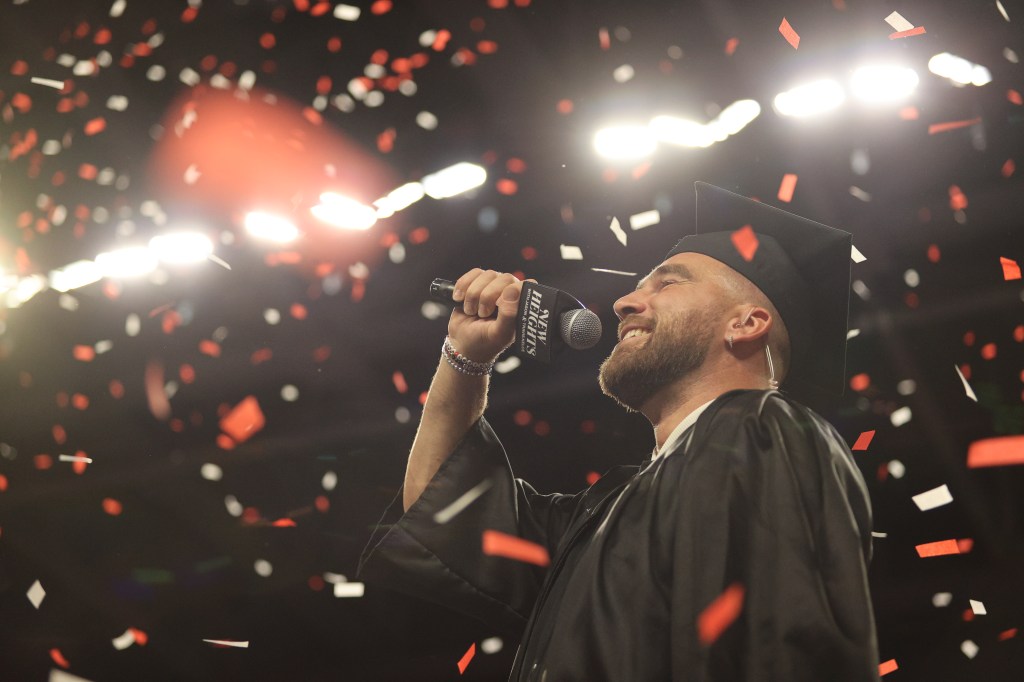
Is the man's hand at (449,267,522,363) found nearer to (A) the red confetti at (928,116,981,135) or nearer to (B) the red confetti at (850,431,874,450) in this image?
(B) the red confetti at (850,431,874,450)

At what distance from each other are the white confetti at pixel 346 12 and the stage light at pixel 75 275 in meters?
1.23

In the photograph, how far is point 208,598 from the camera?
2287 mm

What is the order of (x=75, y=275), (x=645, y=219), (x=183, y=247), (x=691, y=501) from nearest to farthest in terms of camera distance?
1. (x=691, y=501)
2. (x=645, y=219)
3. (x=183, y=247)
4. (x=75, y=275)

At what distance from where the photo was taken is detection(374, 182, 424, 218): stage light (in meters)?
2.32

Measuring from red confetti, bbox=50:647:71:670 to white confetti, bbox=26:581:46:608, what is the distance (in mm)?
173

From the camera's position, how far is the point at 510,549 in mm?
1486

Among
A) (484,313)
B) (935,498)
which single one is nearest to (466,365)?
(484,313)

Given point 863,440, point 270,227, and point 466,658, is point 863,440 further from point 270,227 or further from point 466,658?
point 270,227

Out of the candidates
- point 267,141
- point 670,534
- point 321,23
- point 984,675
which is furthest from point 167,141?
point 984,675

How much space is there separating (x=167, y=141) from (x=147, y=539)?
134 centimetres

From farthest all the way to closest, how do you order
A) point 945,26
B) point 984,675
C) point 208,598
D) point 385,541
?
point 208,598, point 945,26, point 984,675, point 385,541

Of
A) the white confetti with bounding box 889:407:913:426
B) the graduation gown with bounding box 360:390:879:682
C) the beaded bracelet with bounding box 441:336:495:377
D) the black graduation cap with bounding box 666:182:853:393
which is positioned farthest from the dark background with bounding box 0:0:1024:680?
the graduation gown with bounding box 360:390:879:682

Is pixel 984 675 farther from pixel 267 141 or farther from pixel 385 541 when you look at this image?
pixel 267 141

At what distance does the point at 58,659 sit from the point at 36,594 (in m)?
0.24
